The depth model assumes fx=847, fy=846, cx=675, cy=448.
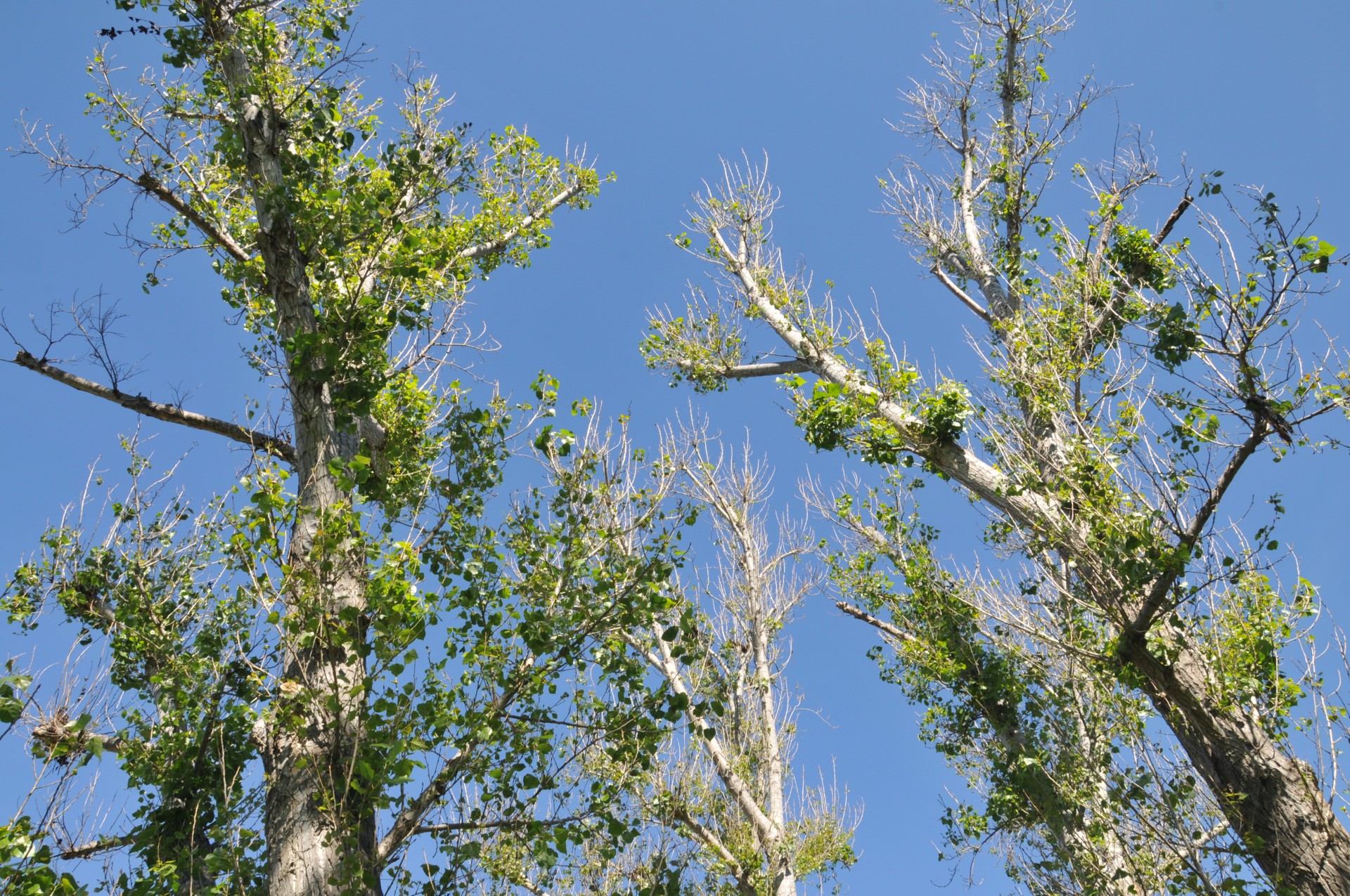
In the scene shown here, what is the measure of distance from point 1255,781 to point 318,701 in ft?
19.1

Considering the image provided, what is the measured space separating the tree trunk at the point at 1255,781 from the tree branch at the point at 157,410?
5.96 meters

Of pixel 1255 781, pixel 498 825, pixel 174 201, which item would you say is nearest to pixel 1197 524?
pixel 1255 781

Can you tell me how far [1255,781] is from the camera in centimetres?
557

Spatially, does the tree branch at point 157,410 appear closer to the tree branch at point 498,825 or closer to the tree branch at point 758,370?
the tree branch at point 498,825

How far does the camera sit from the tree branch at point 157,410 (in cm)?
561

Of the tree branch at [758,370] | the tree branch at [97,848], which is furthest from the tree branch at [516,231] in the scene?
the tree branch at [97,848]

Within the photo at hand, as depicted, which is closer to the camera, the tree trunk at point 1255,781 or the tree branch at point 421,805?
the tree branch at point 421,805

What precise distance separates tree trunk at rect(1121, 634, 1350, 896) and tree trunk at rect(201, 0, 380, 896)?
5076mm

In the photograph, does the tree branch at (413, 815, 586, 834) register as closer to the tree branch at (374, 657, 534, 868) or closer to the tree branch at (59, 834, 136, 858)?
the tree branch at (374, 657, 534, 868)

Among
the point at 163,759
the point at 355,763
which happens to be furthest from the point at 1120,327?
the point at 163,759

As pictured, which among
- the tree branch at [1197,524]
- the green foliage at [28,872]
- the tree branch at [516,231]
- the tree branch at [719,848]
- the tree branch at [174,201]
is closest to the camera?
the green foliage at [28,872]

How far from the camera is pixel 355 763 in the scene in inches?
156

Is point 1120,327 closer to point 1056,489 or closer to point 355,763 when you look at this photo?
point 1056,489

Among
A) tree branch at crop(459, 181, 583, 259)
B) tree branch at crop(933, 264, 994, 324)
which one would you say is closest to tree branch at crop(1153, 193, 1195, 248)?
tree branch at crop(933, 264, 994, 324)
